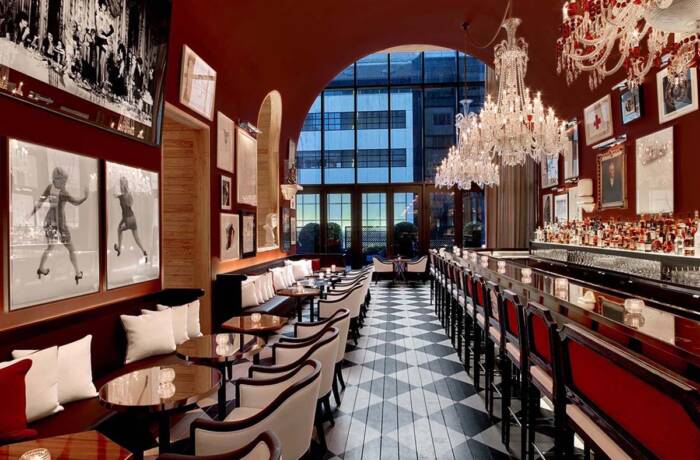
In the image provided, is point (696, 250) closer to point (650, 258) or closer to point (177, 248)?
point (650, 258)

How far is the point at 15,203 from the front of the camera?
263 centimetres

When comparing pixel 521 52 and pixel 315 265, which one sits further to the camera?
pixel 315 265

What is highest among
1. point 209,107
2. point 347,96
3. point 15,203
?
point 347,96

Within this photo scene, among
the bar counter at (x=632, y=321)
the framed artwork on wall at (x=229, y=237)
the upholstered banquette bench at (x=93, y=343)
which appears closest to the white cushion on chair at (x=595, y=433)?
the bar counter at (x=632, y=321)

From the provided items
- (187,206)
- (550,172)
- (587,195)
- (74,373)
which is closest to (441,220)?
(550,172)

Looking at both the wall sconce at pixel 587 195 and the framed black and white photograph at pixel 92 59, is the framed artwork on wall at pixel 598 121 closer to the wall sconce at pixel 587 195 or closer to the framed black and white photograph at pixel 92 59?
the wall sconce at pixel 587 195

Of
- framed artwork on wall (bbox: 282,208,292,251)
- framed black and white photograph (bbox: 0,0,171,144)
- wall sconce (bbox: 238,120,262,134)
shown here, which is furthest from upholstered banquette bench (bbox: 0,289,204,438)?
framed artwork on wall (bbox: 282,208,292,251)

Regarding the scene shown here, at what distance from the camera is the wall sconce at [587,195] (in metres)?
7.06

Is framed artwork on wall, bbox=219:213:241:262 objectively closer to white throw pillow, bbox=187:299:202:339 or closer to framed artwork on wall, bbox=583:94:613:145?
white throw pillow, bbox=187:299:202:339

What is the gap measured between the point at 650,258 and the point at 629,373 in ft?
13.2

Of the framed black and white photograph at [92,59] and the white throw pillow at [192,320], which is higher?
the framed black and white photograph at [92,59]

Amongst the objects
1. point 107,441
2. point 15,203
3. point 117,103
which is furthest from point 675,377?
point 117,103

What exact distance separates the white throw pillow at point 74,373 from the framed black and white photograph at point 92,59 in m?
1.62

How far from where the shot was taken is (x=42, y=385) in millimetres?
2414
